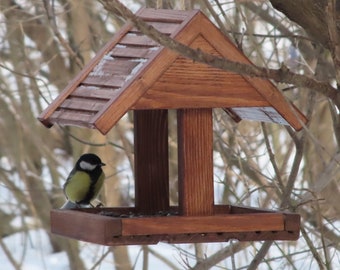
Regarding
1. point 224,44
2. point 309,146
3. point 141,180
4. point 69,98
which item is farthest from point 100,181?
point 309,146

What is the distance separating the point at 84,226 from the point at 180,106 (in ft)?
1.74

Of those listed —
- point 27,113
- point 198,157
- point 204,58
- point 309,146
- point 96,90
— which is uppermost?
point 27,113

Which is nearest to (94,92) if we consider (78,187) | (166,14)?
(166,14)

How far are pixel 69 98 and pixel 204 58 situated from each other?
107 centimetres

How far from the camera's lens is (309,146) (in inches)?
252

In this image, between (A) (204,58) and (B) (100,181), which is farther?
(B) (100,181)

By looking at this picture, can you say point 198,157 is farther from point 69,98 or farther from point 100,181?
point 100,181

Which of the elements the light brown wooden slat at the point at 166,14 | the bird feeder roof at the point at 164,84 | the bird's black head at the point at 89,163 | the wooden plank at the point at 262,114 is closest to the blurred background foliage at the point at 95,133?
the bird's black head at the point at 89,163

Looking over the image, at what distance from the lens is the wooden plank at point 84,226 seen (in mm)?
2760

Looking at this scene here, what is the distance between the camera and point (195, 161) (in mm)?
3018

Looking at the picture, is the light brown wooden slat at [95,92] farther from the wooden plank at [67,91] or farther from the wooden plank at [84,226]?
the wooden plank at [84,226]

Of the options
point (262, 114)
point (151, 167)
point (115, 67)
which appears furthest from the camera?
point (151, 167)

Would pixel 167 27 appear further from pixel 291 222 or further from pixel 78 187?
pixel 78 187

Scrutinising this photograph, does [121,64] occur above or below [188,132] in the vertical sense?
above
